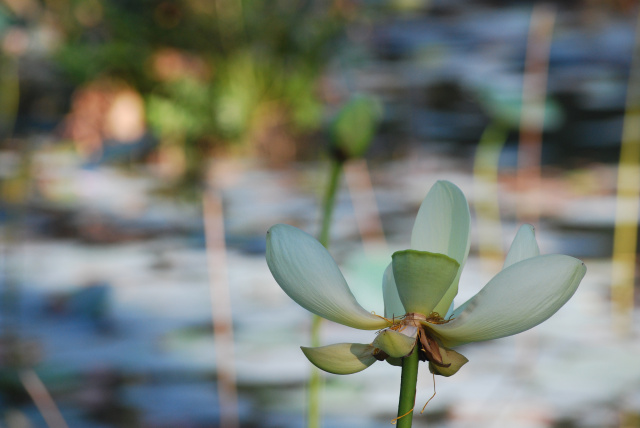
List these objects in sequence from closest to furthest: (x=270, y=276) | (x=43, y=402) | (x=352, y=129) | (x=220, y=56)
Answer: (x=352, y=129) < (x=43, y=402) < (x=270, y=276) < (x=220, y=56)

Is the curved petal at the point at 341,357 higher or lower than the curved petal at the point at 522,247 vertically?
lower

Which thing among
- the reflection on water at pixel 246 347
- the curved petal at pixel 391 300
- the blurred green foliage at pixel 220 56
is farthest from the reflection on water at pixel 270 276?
the curved petal at pixel 391 300

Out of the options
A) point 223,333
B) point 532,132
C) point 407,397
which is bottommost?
point 407,397

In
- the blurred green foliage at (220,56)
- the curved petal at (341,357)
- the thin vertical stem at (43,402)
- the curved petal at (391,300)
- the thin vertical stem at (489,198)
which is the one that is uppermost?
the blurred green foliage at (220,56)

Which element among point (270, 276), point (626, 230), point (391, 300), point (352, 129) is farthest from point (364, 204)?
point (391, 300)

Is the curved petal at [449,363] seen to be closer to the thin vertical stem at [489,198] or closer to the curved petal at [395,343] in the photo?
the curved petal at [395,343]

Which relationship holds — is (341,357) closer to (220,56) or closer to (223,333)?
(223,333)
